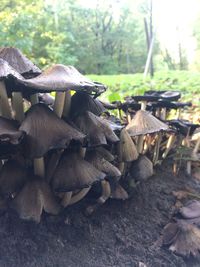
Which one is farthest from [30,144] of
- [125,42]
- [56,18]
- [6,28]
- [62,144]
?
[125,42]

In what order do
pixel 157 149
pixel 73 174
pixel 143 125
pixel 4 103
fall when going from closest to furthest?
1. pixel 73 174
2. pixel 4 103
3. pixel 143 125
4. pixel 157 149

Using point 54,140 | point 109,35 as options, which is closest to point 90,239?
point 54,140

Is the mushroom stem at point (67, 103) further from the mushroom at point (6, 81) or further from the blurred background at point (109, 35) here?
the blurred background at point (109, 35)

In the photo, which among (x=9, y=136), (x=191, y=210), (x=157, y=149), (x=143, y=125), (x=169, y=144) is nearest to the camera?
(x=9, y=136)

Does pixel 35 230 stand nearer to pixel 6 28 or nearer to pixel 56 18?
→ pixel 6 28

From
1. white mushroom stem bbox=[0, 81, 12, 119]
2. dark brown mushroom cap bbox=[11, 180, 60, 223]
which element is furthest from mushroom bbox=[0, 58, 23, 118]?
dark brown mushroom cap bbox=[11, 180, 60, 223]

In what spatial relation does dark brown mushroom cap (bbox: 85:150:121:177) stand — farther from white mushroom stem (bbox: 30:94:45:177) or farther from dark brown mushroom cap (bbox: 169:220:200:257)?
dark brown mushroom cap (bbox: 169:220:200:257)

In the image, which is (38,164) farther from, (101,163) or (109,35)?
(109,35)
